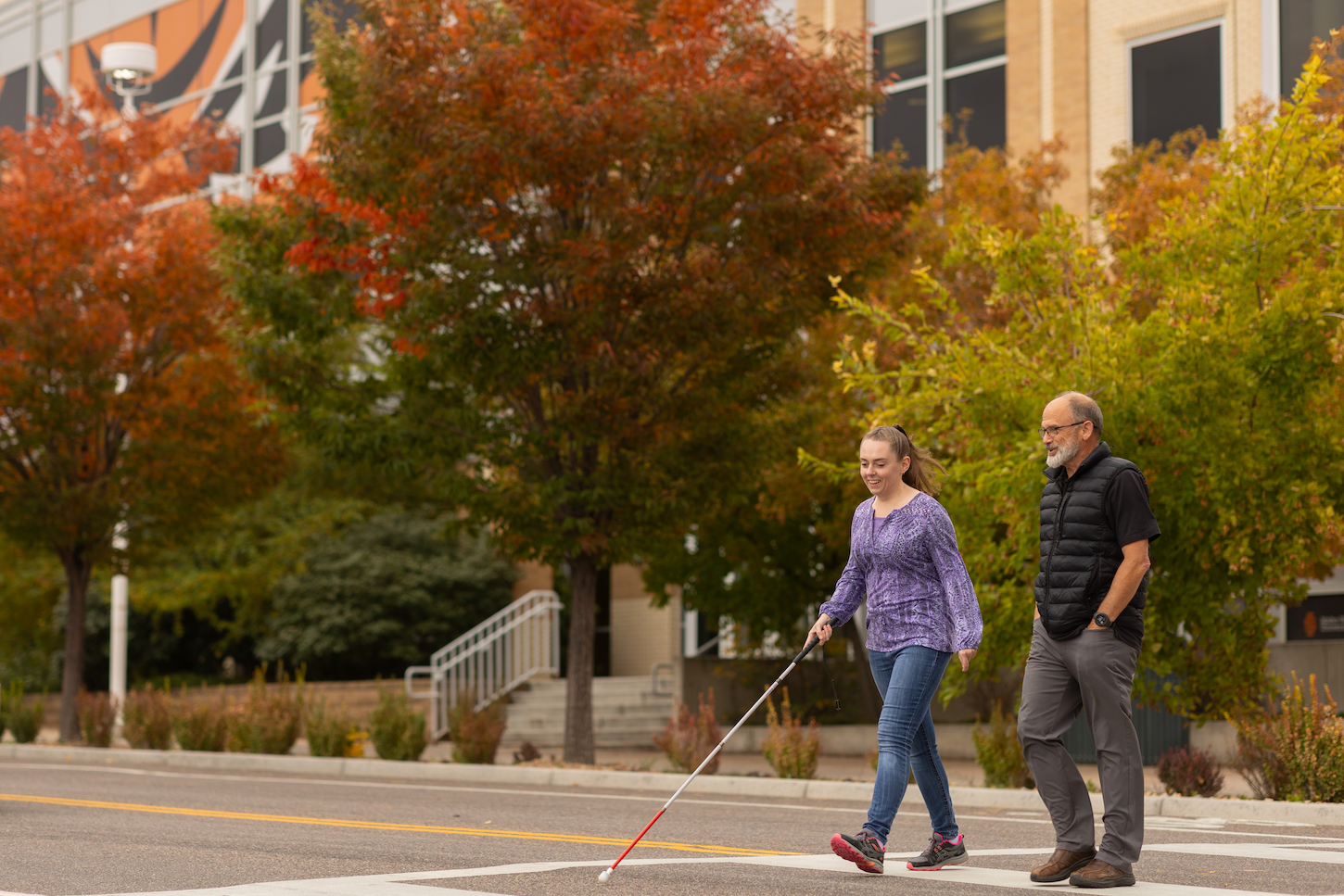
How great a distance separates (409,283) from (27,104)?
3184 cm

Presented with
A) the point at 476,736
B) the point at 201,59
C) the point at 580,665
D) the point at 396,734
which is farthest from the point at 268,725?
the point at 201,59

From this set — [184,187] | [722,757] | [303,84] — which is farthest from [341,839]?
[303,84]

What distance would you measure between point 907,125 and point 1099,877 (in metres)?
20.8

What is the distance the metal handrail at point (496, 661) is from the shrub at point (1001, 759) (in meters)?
9.98

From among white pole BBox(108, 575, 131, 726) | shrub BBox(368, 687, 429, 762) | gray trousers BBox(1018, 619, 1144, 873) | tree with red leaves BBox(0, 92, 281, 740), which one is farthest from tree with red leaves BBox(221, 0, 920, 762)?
white pole BBox(108, 575, 131, 726)

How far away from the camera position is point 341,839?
8.20m

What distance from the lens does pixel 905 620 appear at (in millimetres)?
6574

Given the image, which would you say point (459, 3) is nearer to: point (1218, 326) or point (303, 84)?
point (1218, 326)

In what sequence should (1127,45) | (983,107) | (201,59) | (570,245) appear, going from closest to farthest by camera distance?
1. (570,245)
2. (1127,45)
3. (983,107)
4. (201,59)

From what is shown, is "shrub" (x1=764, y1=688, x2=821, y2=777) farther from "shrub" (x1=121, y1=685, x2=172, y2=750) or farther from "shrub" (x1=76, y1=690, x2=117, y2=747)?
"shrub" (x1=76, y1=690, x2=117, y2=747)

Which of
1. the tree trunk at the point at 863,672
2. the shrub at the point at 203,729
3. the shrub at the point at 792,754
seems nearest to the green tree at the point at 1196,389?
the shrub at the point at 792,754

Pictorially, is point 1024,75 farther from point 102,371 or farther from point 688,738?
point 102,371

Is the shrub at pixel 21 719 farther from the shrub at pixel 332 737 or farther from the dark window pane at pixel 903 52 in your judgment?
the dark window pane at pixel 903 52

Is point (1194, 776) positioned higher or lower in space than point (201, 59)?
lower
